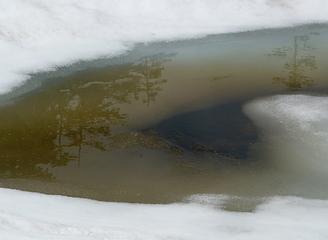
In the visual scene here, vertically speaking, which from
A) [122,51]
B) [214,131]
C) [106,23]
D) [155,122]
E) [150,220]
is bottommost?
[150,220]

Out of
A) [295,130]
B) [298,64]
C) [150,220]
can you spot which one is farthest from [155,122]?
[298,64]

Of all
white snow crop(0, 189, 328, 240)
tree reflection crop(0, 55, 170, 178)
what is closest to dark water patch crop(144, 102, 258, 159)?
tree reflection crop(0, 55, 170, 178)

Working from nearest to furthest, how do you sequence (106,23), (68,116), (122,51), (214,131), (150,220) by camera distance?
1. (150,220)
2. (214,131)
3. (68,116)
4. (122,51)
5. (106,23)

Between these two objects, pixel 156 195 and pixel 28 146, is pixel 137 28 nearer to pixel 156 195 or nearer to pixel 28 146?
pixel 28 146

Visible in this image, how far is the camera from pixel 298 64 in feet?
48.2

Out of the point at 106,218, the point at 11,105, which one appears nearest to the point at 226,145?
the point at 106,218

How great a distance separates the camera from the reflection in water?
13.4 m

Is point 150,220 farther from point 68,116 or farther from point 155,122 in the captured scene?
point 68,116

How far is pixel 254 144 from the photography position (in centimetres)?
1016

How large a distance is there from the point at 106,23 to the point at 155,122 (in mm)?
6966

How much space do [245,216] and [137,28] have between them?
10.6 meters

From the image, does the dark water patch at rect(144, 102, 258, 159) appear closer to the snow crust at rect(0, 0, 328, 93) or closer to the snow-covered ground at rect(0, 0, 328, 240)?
the snow-covered ground at rect(0, 0, 328, 240)

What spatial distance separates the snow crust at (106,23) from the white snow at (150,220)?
552 cm

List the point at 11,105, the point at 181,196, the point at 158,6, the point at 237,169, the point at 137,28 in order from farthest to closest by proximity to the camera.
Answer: the point at 158,6 < the point at 137,28 < the point at 11,105 < the point at 237,169 < the point at 181,196
